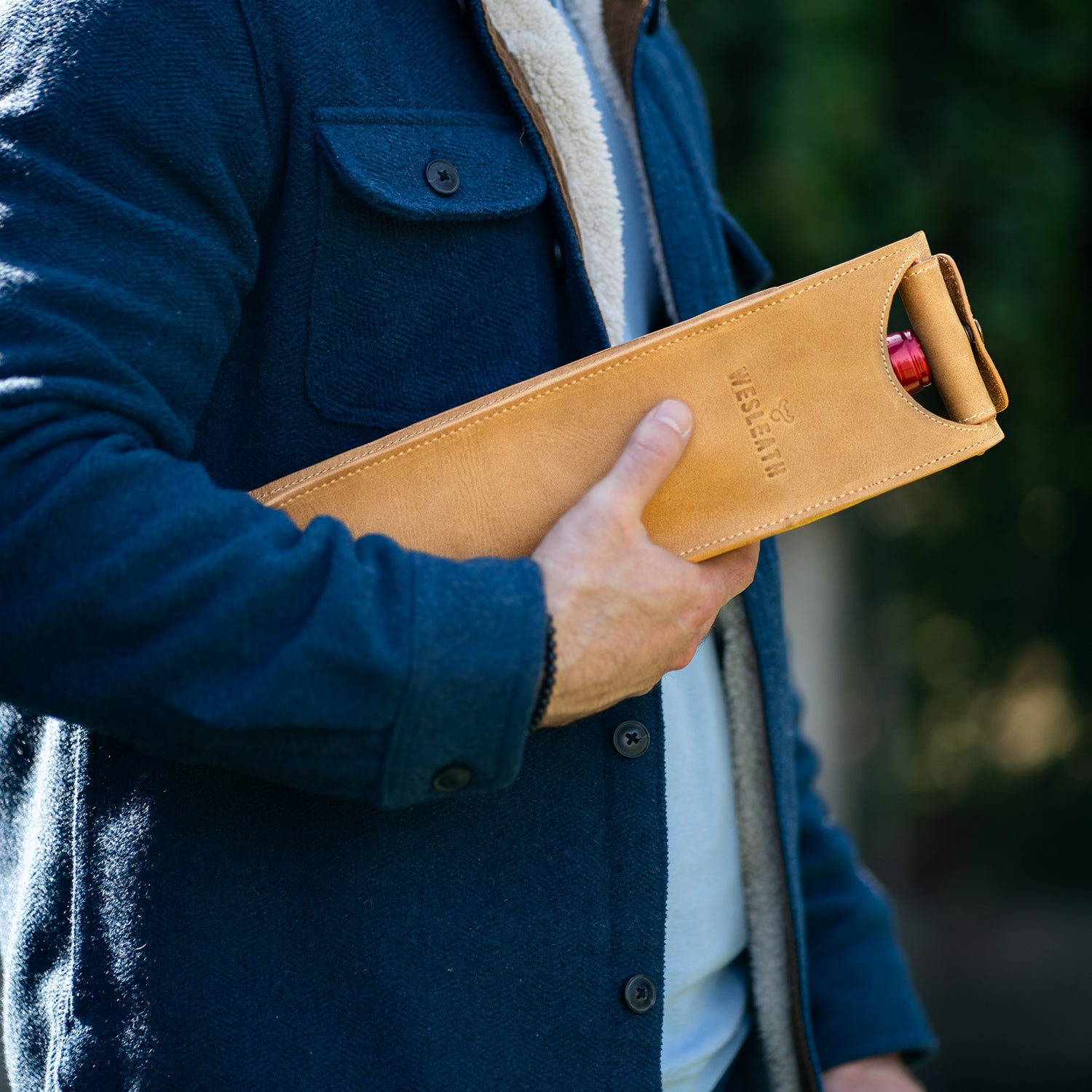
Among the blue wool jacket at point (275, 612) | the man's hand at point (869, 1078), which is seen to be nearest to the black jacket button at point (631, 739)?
the blue wool jacket at point (275, 612)

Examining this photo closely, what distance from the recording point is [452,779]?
0.96 meters

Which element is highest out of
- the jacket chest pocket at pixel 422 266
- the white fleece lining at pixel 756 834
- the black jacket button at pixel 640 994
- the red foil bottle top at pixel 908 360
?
the jacket chest pocket at pixel 422 266

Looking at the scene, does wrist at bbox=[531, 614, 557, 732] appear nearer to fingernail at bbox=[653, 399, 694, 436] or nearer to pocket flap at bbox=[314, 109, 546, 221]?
fingernail at bbox=[653, 399, 694, 436]

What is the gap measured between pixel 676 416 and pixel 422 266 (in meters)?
0.30

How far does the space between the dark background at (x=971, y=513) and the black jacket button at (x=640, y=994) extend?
7.76ft

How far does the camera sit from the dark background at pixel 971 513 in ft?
10.1

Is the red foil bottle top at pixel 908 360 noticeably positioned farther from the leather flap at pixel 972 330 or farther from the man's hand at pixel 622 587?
the man's hand at pixel 622 587

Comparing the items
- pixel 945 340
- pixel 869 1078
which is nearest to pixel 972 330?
pixel 945 340

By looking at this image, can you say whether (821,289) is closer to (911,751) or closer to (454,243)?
(454,243)

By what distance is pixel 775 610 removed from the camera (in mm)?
1469

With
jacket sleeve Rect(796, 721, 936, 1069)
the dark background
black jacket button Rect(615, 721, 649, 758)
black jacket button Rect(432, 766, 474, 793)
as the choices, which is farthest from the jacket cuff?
the dark background

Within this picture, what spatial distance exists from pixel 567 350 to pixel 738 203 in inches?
80.5

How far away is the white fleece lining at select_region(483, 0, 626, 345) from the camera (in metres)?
1.22

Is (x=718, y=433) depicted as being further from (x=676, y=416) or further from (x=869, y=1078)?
(x=869, y=1078)
